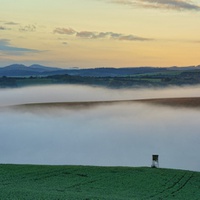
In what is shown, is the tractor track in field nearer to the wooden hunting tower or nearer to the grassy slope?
the grassy slope

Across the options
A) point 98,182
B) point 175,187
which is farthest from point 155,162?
point 98,182

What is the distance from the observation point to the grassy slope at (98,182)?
76.7 feet

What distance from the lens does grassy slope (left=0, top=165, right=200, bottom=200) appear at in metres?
23.4

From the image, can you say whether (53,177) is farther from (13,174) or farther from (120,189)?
(120,189)

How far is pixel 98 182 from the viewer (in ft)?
93.6

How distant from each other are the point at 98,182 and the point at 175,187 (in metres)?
4.23

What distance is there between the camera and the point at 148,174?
3231cm

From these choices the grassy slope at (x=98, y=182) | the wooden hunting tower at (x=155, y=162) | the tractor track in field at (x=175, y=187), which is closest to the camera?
the grassy slope at (x=98, y=182)

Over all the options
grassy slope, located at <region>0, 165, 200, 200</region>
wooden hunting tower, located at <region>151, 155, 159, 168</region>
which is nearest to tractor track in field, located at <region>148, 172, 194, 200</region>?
grassy slope, located at <region>0, 165, 200, 200</region>

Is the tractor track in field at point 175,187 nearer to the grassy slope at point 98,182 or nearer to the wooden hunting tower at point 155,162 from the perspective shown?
the grassy slope at point 98,182

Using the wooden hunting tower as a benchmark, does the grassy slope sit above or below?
below

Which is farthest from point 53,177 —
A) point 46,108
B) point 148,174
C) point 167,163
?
point 46,108

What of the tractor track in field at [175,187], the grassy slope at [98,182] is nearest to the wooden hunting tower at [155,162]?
the grassy slope at [98,182]

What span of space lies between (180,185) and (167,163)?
4017 cm
